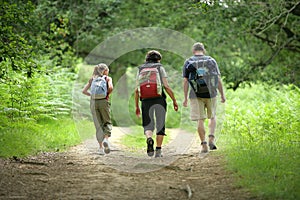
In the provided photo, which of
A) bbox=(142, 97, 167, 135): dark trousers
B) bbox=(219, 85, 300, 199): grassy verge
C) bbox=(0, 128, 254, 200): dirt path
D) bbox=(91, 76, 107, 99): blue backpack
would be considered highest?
bbox=(91, 76, 107, 99): blue backpack

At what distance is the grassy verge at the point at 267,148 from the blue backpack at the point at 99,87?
2.65m

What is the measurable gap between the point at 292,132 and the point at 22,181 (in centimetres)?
646

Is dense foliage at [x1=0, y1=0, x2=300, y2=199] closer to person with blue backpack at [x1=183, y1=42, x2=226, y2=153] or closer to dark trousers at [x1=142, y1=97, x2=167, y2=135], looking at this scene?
person with blue backpack at [x1=183, y1=42, x2=226, y2=153]

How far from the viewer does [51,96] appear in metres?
15.5

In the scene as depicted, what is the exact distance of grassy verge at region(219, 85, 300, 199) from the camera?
19.7 feet

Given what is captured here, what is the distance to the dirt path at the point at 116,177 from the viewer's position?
5941mm

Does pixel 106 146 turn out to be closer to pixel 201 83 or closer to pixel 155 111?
pixel 155 111

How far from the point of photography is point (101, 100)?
9500 millimetres

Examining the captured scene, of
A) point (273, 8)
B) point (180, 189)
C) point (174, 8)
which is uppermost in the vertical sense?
point (174, 8)

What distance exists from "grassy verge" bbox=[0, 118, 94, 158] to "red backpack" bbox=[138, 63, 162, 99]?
8.12 ft

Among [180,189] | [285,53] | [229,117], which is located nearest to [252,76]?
[285,53]

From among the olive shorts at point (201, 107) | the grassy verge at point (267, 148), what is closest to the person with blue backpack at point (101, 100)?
the olive shorts at point (201, 107)

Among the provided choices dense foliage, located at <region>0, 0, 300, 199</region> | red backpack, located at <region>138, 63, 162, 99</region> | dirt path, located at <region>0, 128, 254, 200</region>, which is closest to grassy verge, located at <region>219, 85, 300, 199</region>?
dense foliage, located at <region>0, 0, 300, 199</region>

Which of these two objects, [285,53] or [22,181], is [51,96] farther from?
[285,53]
